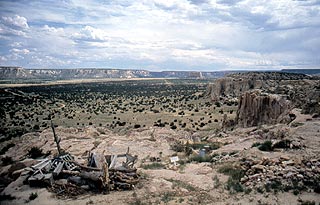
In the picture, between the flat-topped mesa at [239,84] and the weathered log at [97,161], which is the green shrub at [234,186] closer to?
the weathered log at [97,161]

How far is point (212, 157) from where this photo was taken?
17.8m

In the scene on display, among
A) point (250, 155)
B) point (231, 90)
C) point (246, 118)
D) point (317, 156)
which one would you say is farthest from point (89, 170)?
point (231, 90)

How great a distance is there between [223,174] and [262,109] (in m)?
15.7

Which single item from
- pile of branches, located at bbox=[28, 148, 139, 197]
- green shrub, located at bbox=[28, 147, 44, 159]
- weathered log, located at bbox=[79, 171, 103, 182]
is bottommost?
green shrub, located at bbox=[28, 147, 44, 159]

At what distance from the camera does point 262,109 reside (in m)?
28.3

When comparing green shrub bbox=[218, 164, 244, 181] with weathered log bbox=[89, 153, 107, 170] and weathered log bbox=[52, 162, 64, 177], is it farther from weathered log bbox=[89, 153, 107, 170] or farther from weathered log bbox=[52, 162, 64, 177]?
weathered log bbox=[52, 162, 64, 177]

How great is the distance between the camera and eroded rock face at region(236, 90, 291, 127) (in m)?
27.3

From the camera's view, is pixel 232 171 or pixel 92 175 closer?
pixel 92 175

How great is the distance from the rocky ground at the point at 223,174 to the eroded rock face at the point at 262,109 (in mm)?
5242

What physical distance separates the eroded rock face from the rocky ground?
5242mm

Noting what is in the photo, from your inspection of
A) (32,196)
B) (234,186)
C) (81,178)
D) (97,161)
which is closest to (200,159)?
(234,186)

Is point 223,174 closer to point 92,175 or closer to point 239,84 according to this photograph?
point 92,175

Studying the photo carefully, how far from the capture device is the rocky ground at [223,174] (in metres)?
11.6

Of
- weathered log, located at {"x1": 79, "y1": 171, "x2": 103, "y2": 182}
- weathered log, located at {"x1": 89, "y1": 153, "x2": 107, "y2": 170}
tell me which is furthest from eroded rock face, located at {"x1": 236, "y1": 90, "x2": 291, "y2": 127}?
weathered log, located at {"x1": 79, "y1": 171, "x2": 103, "y2": 182}
